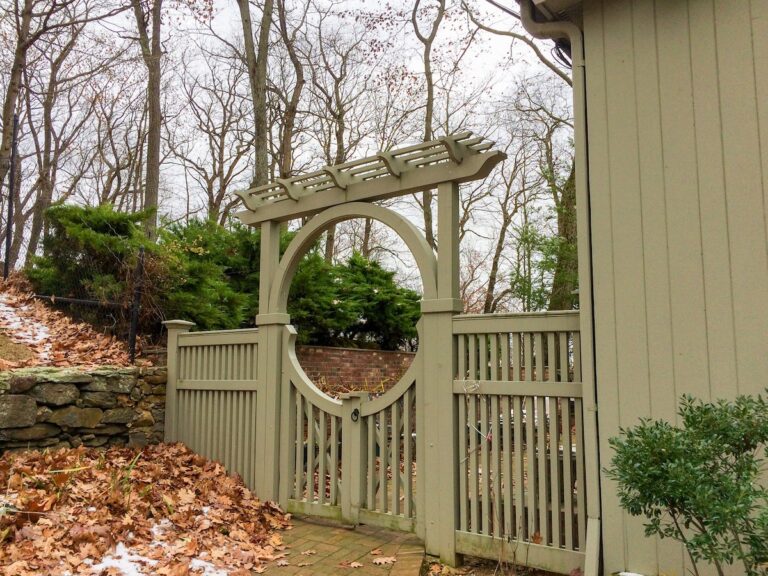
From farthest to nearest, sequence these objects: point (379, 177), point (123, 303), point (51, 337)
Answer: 1. point (123, 303)
2. point (51, 337)
3. point (379, 177)

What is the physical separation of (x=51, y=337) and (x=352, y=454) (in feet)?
12.2

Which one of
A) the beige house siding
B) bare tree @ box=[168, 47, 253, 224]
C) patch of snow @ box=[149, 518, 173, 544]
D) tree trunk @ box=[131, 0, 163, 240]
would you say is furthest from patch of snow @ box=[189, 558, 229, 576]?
bare tree @ box=[168, 47, 253, 224]

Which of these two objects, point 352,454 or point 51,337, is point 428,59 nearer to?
point 51,337

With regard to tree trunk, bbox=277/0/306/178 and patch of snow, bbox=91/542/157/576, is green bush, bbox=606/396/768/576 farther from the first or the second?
tree trunk, bbox=277/0/306/178

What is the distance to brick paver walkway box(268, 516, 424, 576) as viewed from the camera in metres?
3.14

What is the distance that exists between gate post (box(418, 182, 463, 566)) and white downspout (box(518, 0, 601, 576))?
78 cm

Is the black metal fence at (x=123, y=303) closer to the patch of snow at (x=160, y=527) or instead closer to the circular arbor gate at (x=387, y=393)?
the circular arbor gate at (x=387, y=393)

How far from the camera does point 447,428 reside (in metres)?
3.42

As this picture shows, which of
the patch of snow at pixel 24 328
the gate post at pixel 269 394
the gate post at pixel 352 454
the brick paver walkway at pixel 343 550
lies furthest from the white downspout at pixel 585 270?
the patch of snow at pixel 24 328

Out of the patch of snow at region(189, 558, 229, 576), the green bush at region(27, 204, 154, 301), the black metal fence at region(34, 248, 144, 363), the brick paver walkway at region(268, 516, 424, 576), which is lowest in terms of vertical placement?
the brick paver walkway at region(268, 516, 424, 576)

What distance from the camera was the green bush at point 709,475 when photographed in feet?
6.47

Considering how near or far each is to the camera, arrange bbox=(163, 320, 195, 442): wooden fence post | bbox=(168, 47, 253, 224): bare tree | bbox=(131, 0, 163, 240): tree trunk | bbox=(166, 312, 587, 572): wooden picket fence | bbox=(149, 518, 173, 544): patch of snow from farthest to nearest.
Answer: bbox=(168, 47, 253, 224): bare tree
bbox=(131, 0, 163, 240): tree trunk
bbox=(163, 320, 195, 442): wooden fence post
bbox=(149, 518, 173, 544): patch of snow
bbox=(166, 312, 587, 572): wooden picket fence

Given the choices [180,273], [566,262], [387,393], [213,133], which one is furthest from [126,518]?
[213,133]

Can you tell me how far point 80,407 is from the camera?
437cm
